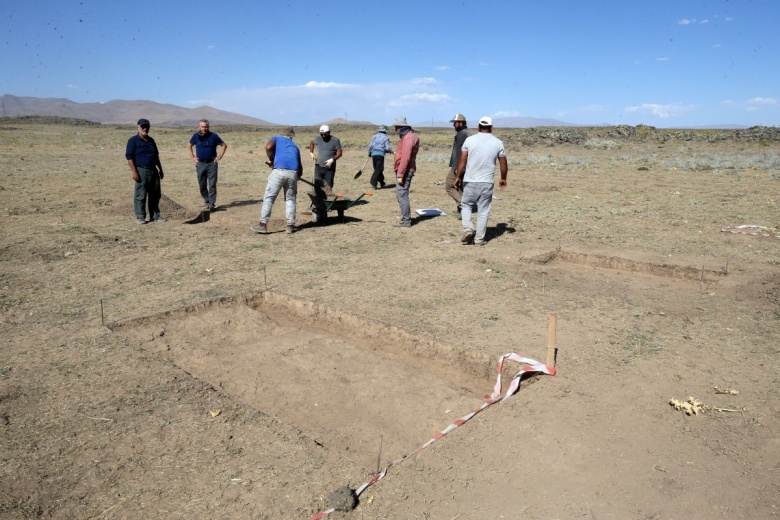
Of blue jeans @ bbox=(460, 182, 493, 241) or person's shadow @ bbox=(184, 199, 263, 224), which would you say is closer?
blue jeans @ bbox=(460, 182, 493, 241)

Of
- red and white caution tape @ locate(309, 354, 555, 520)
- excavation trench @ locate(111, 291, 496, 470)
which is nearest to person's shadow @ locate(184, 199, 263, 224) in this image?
excavation trench @ locate(111, 291, 496, 470)

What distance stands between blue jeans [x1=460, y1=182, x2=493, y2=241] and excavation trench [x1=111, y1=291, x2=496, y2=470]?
138 inches

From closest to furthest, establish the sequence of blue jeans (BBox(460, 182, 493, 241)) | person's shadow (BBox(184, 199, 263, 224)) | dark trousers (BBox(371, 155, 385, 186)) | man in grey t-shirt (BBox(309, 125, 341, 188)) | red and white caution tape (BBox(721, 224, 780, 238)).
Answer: blue jeans (BBox(460, 182, 493, 241)), red and white caution tape (BBox(721, 224, 780, 238)), person's shadow (BBox(184, 199, 263, 224)), man in grey t-shirt (BBox(309, 125, 341, 188)), dark trousers (BBox(371, 155, 385, 186))

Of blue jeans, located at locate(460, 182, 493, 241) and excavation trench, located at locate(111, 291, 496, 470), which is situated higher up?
blue jeans, located at locate(460, 182, 493, 241)

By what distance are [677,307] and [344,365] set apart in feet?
11.7

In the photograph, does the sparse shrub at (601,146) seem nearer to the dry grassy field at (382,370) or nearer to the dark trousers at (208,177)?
the dry grassy field at (382,370)

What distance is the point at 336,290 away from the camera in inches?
257

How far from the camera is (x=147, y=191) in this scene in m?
10.0

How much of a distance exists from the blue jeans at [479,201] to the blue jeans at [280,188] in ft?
8.81

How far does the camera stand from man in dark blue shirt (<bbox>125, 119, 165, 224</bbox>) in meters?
9.66

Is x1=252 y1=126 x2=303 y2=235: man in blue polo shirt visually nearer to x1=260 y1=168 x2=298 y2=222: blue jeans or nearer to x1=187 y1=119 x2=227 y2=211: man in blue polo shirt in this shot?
x1=260 y1=168 x2=298 y2=222: blue jeans

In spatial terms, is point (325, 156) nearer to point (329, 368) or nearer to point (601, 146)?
point (329, 368)

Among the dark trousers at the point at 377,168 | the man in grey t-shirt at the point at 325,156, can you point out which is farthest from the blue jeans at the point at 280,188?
the dark trousers at the point at 377,168

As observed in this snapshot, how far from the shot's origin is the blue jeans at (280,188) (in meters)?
9.09
